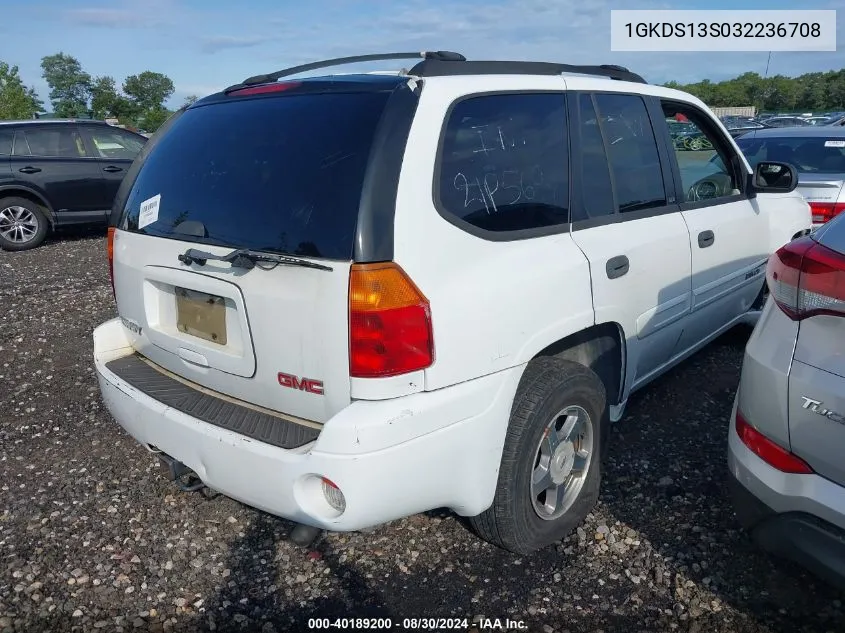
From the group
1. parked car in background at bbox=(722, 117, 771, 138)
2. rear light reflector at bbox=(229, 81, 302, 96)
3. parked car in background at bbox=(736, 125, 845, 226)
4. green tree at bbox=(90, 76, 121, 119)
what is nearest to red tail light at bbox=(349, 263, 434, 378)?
rear light reflector at bbox=(229, 81, 302, 96)

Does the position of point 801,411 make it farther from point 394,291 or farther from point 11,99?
point 11,99

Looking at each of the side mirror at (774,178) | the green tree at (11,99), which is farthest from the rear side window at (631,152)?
the green tree at (11,99)

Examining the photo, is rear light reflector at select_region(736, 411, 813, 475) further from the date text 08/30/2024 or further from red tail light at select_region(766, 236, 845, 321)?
the date text 08/30/2024

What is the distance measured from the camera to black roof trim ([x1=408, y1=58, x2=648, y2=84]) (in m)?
2.36

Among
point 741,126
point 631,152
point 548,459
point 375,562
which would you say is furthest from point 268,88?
point 741,126

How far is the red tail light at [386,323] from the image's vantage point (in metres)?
2.02

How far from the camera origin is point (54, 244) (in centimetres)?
995

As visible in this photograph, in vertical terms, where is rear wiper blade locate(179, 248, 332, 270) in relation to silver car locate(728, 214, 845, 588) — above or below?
above

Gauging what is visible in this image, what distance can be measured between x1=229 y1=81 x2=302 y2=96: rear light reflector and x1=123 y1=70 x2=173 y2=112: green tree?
295 feet

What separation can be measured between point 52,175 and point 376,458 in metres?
9.35

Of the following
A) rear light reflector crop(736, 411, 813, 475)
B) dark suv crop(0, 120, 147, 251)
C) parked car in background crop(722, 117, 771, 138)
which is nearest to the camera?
rear light reflector crop(736, 411, 813, 475)

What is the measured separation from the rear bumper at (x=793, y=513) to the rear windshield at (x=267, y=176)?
4.88 ft

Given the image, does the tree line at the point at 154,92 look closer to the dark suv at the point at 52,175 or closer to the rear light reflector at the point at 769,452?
the dark suv at the point at 52,175

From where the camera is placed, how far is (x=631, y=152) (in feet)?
10.4
